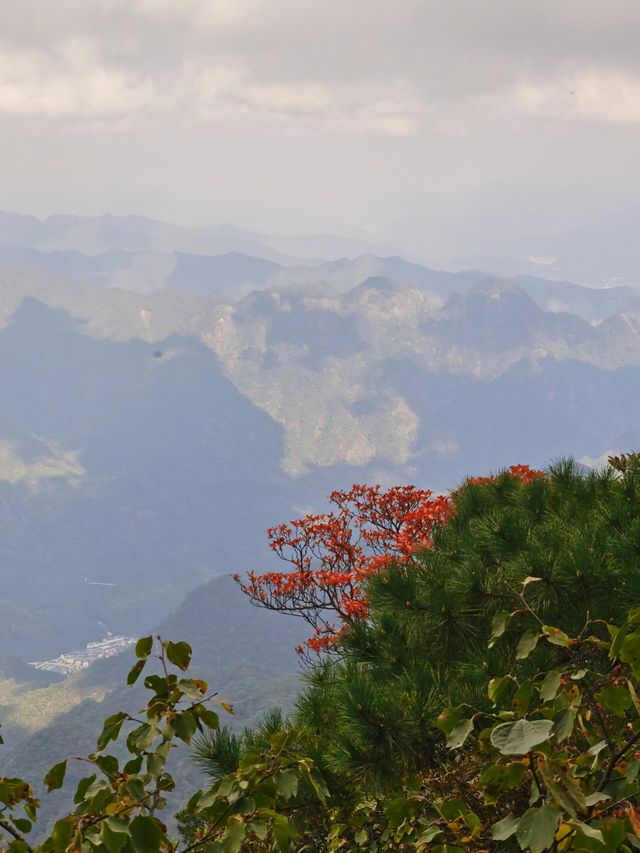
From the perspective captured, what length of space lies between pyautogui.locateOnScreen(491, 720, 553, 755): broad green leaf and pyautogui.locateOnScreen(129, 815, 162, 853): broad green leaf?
137 cm

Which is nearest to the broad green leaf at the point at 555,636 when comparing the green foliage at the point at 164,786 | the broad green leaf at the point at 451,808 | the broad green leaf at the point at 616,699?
the broad green leaf at the point at 616,699

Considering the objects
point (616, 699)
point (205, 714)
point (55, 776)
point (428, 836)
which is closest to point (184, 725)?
point (205, 714)

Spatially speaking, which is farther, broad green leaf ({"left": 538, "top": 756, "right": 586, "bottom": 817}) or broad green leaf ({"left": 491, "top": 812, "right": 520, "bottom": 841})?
broad green leaf ({"left": 491, "top": 812, "right": 520, "bottom": 841})

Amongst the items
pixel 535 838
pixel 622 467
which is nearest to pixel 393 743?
pixel 535 838

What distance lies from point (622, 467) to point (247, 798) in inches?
302

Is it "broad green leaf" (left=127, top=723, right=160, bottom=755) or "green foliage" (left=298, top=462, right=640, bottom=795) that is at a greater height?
"green foliage" (left=298, top=462, right=640, bottom=795)

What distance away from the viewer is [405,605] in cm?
835

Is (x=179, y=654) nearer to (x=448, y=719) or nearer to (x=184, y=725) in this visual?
(x=184, y=725)

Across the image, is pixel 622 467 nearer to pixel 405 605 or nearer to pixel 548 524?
pixel 548 524

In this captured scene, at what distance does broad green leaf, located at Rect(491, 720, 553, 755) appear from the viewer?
284cm

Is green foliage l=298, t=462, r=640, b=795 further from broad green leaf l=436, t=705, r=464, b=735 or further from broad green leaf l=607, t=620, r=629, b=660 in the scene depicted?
broad green leaf l=607, t=620, r=629, b=660

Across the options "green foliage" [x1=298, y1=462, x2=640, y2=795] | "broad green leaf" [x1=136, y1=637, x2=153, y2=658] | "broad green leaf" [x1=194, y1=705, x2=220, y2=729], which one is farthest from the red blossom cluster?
"broad green leaf" [x1=136, y1=637, x2=153, y2=658]

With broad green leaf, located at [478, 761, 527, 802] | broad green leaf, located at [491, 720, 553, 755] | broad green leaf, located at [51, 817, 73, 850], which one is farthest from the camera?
broad green leaf, located at [51, 817, 73, 850]

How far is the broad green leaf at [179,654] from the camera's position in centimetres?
398
